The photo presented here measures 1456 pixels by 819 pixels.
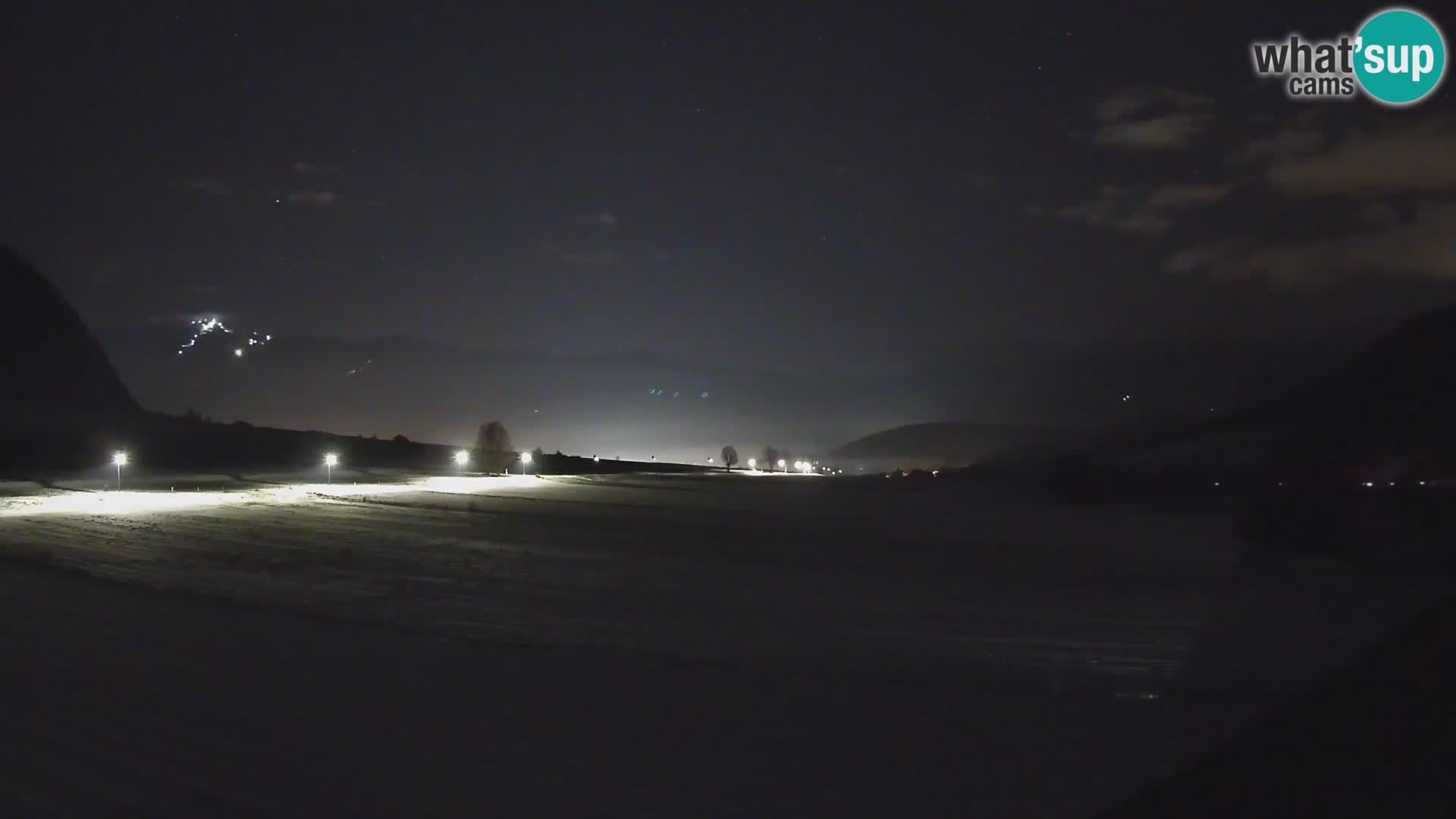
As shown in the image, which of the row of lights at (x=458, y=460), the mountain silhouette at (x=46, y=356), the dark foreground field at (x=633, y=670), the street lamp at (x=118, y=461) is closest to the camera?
the dark foreground field at (x=633, y=670)

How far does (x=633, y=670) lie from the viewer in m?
8.73

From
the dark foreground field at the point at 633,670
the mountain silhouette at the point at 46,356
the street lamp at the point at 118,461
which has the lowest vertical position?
the dark foreground field at the point at 633,670

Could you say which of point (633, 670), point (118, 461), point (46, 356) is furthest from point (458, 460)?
point (633, 670)

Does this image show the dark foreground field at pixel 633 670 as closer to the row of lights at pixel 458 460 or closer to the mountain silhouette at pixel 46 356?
the row of lights at pixel 458 460

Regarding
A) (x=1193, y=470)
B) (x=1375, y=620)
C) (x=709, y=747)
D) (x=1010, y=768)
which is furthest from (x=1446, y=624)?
(x=1193, y=470)

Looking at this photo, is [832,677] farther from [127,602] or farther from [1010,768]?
[127,602]

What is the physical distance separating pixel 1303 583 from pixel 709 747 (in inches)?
460

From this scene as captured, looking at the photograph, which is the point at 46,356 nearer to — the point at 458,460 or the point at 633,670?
the point at 458,460

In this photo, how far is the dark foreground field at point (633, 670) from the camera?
5941 millimetres

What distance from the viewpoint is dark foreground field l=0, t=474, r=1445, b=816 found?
5.94 meters

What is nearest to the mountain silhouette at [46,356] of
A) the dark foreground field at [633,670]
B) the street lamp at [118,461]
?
the street lamp at [118,461]

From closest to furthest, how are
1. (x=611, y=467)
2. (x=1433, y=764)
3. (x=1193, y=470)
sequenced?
(x=1433, y=764) → (x=1193, y=470) → (x=611, y=467)

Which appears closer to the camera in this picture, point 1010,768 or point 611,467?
point 1010,768

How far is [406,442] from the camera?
74.4 m
